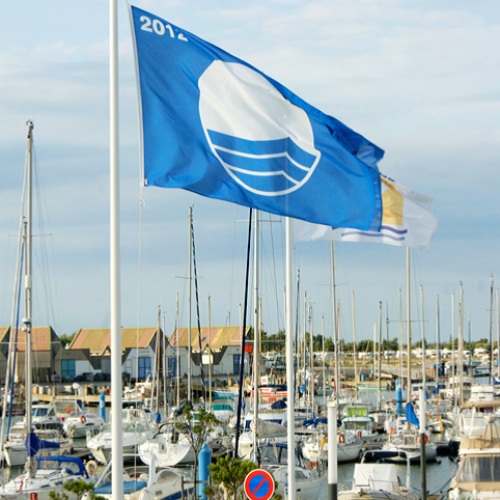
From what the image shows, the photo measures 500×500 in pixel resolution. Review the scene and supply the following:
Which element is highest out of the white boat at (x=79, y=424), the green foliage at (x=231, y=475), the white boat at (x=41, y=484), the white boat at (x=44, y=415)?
the green foliage at (x=231, y=475)

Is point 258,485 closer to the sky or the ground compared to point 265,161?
closer to the ground

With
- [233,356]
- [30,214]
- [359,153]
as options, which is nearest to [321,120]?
[359,153]

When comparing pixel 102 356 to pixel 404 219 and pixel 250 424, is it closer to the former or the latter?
pixel 250 424

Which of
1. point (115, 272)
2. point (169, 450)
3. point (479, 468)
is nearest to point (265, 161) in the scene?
point (115, 272)

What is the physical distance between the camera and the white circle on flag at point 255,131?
10.8 meters

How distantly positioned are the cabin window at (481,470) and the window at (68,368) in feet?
285

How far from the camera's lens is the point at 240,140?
36.0 ft

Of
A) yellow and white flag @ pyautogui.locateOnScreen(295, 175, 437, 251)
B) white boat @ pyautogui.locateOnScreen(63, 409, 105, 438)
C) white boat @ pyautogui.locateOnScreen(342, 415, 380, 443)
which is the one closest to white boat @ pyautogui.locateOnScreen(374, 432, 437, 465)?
white boat @ pyautogui.locateOnScreen(342, 415, 380, 443)

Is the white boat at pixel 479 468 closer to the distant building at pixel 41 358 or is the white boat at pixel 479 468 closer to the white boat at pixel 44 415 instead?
the white boat at pixel 44 415

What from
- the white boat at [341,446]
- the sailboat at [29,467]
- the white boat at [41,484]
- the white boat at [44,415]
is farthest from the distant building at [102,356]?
the sailboat at [29,467]

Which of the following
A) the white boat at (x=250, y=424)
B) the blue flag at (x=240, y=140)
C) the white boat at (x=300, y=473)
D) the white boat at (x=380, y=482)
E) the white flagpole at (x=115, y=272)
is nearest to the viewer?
the white flagpole at (x=115, y=272)

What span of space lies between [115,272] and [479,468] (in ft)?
62.6

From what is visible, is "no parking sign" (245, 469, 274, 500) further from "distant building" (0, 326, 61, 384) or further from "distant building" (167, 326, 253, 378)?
"distant building" (167, 326, 253, 378)

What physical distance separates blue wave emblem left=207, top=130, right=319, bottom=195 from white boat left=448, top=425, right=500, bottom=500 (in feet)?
53.0
